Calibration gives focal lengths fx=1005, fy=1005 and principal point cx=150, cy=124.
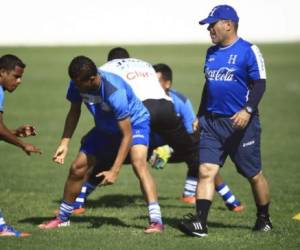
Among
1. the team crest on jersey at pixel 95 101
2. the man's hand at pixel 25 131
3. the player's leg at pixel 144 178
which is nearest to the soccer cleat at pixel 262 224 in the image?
the player's leg at pixel 144 178

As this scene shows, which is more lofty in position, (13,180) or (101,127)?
(101,127)

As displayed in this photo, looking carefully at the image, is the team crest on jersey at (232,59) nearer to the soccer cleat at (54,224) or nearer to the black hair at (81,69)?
the black hair at (81,69)

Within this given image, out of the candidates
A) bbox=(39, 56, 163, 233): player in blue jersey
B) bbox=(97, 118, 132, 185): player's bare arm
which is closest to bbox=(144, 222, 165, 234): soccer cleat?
bbox=(39, 56, 163, 233): player in blue jersey

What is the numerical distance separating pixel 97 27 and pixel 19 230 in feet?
120

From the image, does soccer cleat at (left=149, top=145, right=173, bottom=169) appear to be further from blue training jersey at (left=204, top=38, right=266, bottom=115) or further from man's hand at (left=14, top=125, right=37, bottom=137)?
man's hand at (left=14, top=125, right=37, bottom=137)

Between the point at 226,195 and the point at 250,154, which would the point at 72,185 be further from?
the point at 226,195

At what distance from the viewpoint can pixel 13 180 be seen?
1493cm

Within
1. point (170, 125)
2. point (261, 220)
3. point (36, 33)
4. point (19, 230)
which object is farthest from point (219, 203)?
point (36, 33)

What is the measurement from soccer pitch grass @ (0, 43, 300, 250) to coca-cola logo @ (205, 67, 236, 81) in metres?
1.62

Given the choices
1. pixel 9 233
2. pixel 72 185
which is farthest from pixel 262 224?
pixel 9 233

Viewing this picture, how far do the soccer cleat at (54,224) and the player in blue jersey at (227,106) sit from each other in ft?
4.78

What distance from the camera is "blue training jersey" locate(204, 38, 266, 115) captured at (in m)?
10.2

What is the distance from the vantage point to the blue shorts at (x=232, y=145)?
10430 mm

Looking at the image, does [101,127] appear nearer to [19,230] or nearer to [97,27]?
[19,230]
